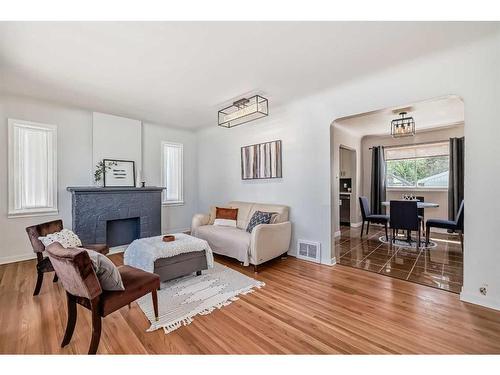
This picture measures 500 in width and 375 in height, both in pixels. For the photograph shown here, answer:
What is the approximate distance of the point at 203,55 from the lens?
2.39 meters

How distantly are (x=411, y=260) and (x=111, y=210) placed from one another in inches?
196

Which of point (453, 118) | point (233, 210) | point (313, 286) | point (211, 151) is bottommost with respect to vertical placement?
point (313, 286)

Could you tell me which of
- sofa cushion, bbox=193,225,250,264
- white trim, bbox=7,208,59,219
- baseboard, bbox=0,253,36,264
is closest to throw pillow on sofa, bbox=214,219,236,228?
sofa cushion, bbox=193,225,250,264

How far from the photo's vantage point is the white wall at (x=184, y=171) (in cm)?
507

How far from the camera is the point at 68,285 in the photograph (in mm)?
1691

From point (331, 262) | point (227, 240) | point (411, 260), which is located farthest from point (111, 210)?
point (411, 260)

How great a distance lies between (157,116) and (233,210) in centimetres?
Result: 240

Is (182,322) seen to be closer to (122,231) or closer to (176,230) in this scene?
(122,231)

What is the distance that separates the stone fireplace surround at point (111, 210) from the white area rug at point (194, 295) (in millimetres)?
2035

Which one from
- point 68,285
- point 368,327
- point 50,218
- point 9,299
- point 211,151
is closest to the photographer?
point 68,285

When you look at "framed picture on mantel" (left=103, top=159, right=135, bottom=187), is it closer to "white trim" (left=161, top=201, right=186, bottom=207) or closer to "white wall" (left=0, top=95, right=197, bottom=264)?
"white wall" (left=0, top=95, right=197, bottom=264)
